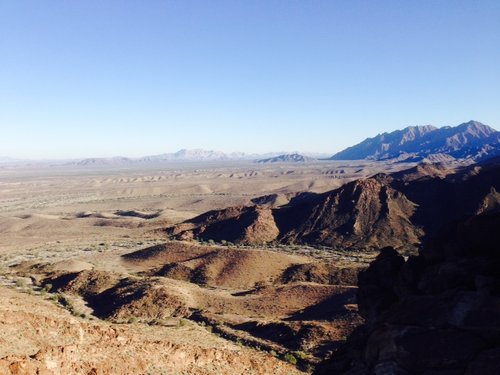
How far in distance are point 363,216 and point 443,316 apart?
198ft

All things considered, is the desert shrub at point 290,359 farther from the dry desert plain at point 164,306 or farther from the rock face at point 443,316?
the rock face at point 443,316

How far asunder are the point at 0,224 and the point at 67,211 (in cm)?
3083

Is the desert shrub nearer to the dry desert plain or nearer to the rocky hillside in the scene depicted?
the dry desert plain

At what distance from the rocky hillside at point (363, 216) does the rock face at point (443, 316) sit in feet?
152

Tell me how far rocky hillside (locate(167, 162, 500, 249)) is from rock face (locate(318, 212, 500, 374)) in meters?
46.4

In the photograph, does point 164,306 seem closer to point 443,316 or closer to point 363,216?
point 443,316

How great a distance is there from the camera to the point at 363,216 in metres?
75.1

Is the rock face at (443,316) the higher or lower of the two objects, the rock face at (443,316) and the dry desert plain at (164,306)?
the higher

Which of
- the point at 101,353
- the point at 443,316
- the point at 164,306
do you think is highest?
the point at 443,316

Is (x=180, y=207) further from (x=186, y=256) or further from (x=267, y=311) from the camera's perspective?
(x=267, y=311)

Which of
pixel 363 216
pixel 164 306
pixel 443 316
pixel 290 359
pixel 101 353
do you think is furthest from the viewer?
pixel 363 216

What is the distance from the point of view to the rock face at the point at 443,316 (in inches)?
563

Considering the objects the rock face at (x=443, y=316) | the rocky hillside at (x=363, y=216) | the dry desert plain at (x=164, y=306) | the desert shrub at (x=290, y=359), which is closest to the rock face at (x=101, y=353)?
the dry desert plain at (x=164, y=306)

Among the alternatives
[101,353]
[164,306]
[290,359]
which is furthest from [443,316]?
[164,306]
